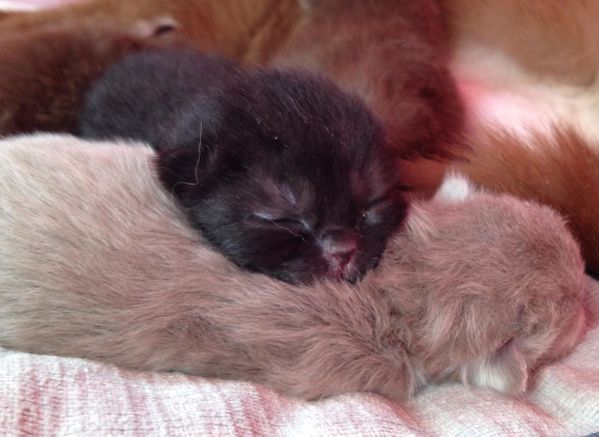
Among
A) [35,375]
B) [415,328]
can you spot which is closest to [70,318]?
[35,375]

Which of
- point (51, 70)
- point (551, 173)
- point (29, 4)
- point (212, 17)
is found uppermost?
point (551, 173)

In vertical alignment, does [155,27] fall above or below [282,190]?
below

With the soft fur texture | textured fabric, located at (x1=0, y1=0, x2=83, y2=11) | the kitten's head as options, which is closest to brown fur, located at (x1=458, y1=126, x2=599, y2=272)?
the soft fur texture

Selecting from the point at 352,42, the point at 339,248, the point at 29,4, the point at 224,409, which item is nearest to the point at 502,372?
the point at 339,248

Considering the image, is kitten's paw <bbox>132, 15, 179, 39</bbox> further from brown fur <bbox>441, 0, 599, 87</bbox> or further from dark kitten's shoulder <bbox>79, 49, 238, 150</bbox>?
brown fur <bbox>441, 0, 599, 87</bbox>

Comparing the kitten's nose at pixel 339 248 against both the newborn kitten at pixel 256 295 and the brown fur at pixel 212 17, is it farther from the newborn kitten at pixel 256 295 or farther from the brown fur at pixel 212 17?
the brown fur at pixel 212 17

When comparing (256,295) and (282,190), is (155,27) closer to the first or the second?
(282,190)
